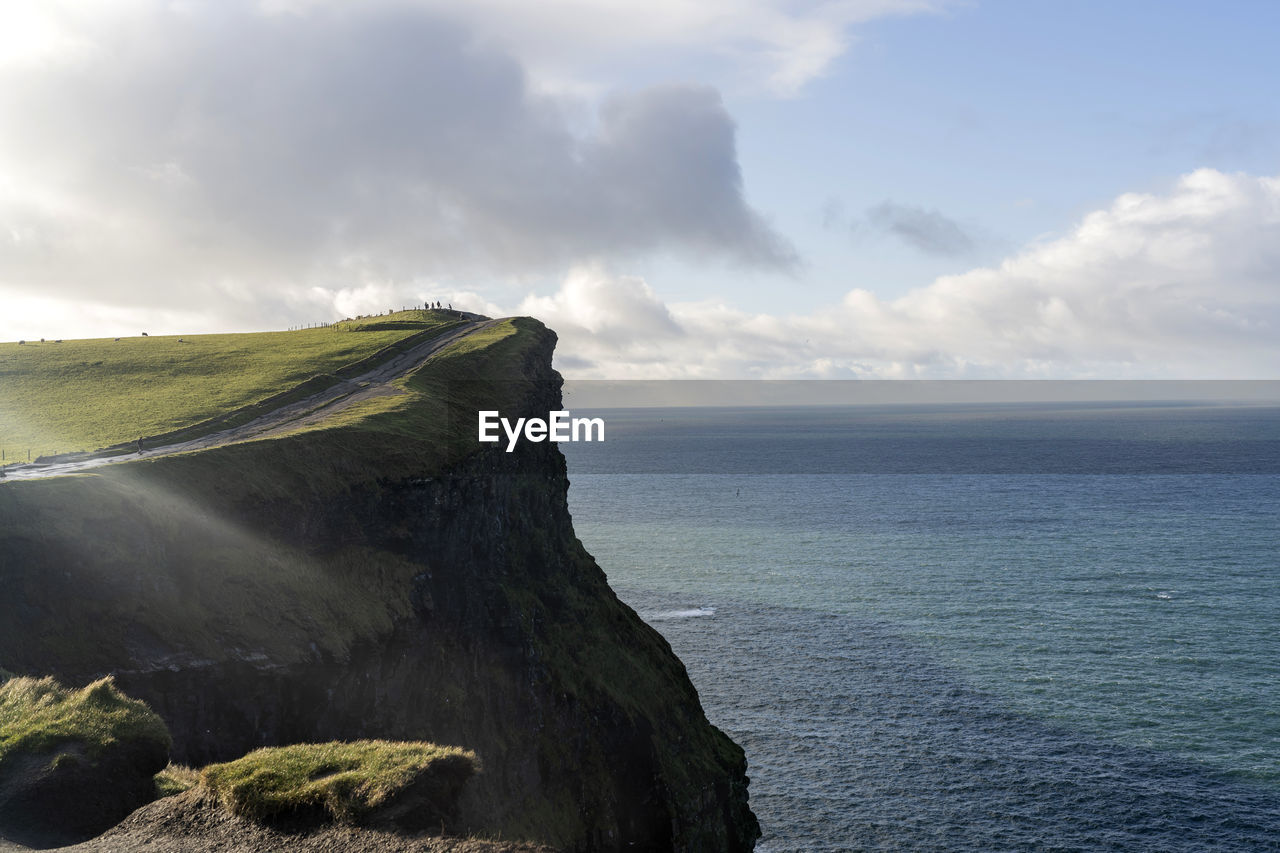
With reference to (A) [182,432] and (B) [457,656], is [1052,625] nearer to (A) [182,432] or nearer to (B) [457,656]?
(B) [457,656]

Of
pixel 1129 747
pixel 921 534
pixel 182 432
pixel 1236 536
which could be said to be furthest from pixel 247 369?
pixel 1236 536

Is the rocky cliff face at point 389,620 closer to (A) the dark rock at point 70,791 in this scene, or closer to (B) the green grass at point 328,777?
(A) the dark rock at point 70,791

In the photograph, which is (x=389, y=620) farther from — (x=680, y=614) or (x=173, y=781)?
(x=680, y=614)

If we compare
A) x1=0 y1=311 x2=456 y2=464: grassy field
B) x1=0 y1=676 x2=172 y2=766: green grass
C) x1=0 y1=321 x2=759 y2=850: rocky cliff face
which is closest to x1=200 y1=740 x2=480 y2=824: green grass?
x1=0 y1=676 x2=172 y2=766: green grass

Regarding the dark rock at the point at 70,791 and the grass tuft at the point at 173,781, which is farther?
the grass tuft at the point at 173,781

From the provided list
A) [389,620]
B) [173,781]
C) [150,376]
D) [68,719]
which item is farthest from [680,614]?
[68,719]

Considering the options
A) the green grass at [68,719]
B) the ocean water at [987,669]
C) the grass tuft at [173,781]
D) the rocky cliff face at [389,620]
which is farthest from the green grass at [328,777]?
the ocean water at [987,669]
